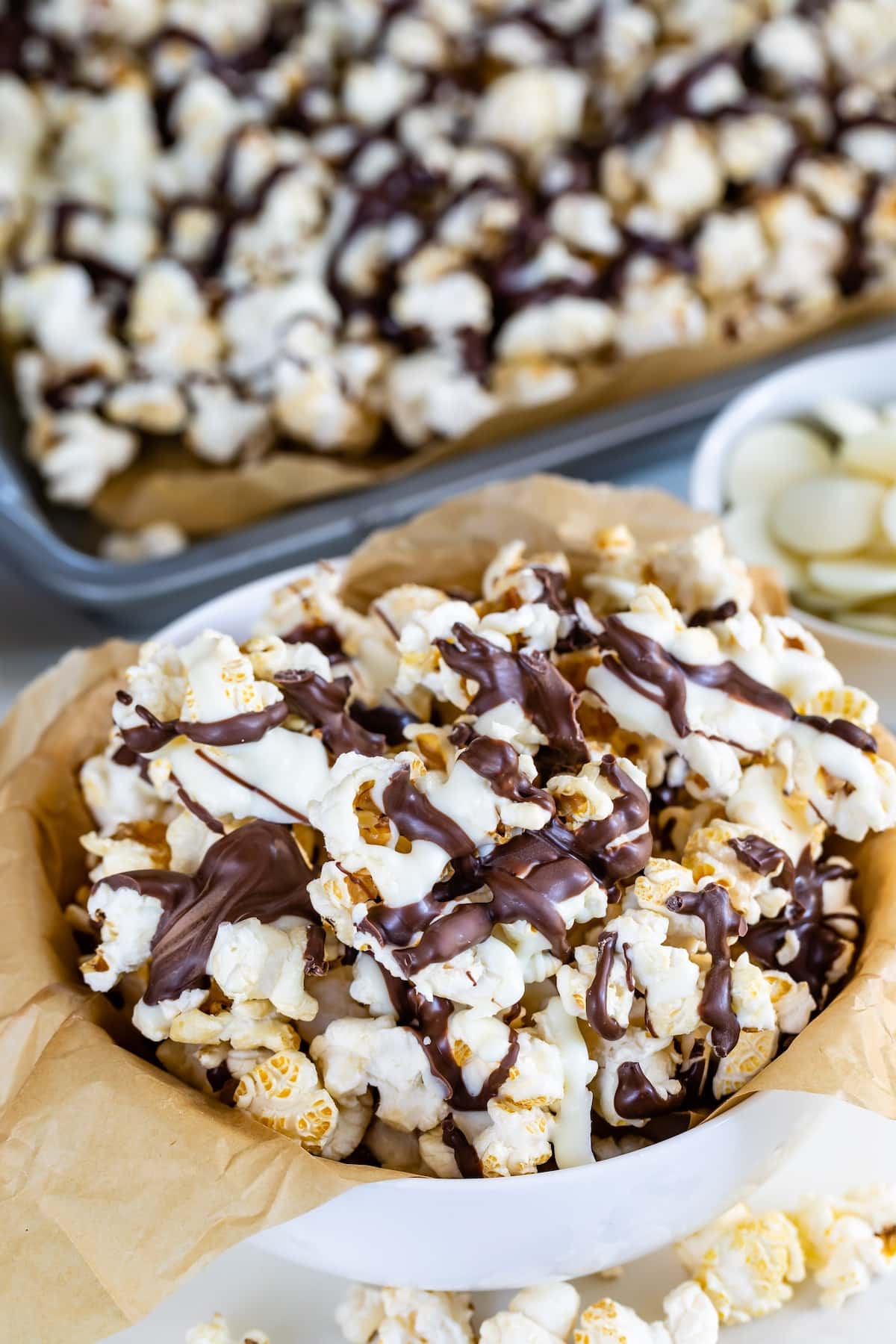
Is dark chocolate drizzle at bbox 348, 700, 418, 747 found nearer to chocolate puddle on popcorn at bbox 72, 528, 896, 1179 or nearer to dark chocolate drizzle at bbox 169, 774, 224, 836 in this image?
chocolate puddle on popcorn at bbox 72, 528, 896, 1179

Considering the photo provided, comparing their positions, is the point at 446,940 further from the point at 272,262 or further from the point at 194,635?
the point at 272,262

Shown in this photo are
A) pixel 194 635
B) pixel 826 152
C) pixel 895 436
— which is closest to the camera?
pixel 194 635

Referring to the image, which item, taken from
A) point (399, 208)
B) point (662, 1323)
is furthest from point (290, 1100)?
point (399, 208)

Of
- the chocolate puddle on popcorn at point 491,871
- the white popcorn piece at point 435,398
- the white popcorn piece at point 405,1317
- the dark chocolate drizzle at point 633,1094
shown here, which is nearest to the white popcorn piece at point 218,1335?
the white popcorn piece at point 405,1317

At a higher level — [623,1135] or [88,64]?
[88,64]

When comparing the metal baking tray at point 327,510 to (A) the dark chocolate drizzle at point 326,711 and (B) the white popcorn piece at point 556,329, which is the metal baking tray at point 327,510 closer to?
(B) the white popcorn piece at point 556,329

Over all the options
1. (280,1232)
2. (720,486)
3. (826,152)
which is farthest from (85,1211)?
(826,152)
